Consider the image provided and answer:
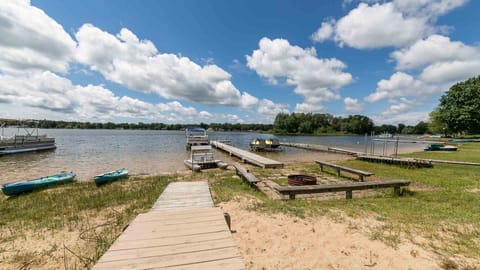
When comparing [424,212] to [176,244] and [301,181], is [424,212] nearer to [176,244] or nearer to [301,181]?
[301,181]

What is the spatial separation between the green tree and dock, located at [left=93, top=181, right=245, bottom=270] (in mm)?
55855

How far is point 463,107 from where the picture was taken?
3956 centimetres

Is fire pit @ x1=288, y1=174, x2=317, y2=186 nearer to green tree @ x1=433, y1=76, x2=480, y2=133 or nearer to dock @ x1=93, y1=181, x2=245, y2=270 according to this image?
dock @ x1=93, y1=181, x2=245, y2=270

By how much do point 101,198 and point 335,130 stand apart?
116m

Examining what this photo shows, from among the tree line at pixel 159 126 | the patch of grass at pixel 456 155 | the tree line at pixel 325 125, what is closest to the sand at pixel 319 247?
the patch of grass at pixel 456 155

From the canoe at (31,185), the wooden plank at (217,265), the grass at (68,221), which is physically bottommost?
the canoe at (31,185)

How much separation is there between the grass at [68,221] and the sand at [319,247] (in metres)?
2.71

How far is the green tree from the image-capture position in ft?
126

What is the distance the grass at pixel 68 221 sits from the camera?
3562mm

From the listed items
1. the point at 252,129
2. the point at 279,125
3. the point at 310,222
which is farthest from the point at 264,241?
the point at 252,129

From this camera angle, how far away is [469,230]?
Result: 4.04 metres

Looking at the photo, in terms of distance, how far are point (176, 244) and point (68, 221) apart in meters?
4.41

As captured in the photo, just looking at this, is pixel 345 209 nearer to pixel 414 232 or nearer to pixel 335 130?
pixel 414 232

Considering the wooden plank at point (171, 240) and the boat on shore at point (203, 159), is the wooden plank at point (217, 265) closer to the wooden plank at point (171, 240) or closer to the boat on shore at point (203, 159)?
the wooden plank at point (171, 240)
